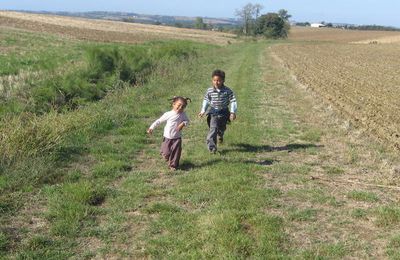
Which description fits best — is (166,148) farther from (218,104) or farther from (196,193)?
(218,104)

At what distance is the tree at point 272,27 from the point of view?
11350 cm

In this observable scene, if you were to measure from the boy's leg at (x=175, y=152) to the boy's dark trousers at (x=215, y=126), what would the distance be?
1141 millimetres

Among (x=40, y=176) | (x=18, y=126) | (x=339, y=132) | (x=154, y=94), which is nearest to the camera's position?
(x=40, y=176)

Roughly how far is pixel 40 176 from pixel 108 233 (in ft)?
7.24

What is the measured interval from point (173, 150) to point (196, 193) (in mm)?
1493

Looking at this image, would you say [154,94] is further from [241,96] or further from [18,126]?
[18,126]

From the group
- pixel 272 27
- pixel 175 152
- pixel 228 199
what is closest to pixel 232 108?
pixel 175 152

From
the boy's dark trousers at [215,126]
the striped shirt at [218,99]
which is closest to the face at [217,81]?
the striped shirt at [218,99]

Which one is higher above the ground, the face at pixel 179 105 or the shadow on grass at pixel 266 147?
the face at pixel 179 105

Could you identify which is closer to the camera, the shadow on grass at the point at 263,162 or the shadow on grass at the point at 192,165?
the shadow on grass at the point at 192,165

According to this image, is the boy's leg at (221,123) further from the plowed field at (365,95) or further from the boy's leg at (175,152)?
the plowed field at (365,95)

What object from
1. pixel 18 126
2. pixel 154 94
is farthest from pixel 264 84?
pixel 18 126

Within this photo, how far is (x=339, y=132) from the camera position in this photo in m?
11.7

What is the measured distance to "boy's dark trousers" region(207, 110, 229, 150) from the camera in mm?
9312
